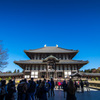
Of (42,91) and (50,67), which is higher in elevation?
(50,67)

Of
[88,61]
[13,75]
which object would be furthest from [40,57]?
[88,61]

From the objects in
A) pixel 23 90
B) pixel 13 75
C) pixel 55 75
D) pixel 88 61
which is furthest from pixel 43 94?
pixel 13 75

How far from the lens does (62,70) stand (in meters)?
35.2

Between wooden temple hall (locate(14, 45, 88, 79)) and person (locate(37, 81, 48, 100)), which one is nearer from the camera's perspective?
person (locate(37, 81, 48, 100))

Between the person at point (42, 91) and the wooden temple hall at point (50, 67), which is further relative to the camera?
the wooden temple hall at point (50, 67)

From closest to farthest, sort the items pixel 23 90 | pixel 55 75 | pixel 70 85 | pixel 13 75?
1. pixel 70 85
2. pixel 23 90
3. pixel 55 75
4. pixel 13 75

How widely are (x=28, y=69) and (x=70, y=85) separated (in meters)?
31.8

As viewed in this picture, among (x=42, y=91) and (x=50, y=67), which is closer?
(x=42, y=91)

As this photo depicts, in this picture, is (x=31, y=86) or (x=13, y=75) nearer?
(x=31, y=86)

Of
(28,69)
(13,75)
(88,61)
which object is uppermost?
(88,61)

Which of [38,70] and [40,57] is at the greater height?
[40,57]

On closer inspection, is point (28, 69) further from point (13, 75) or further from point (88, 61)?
point (88, 61)

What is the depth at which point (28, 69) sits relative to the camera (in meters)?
35.4

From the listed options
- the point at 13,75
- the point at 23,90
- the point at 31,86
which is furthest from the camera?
the point at 13,75
